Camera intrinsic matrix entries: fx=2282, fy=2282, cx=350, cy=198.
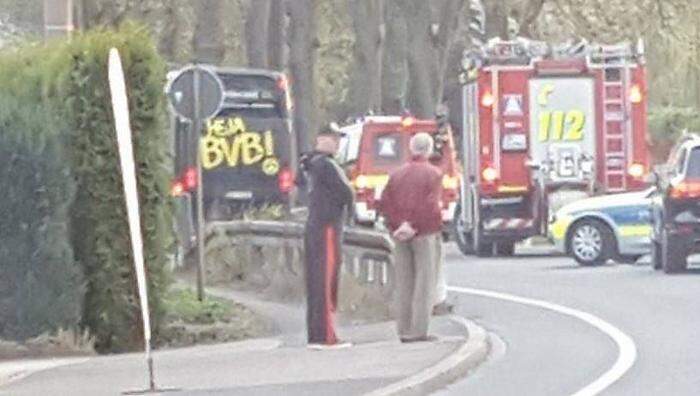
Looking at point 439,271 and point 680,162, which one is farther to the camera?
point 680,162

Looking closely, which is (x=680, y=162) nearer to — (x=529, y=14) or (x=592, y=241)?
(x=592, y=241)

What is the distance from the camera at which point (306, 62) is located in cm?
4341

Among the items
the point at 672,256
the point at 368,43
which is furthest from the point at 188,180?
the point at 368,43

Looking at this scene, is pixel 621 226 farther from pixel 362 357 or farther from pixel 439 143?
pixel 362 357

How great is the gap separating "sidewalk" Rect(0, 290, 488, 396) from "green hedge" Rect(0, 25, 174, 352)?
0.70 metres

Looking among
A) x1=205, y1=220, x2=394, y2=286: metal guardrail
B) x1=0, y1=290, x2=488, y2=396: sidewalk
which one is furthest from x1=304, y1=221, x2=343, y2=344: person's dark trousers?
x1=205, y1=220, x2=394, y2=286: metal guardrail

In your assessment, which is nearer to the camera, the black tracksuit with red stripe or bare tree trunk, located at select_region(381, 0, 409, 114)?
the black tracksuit with red stripe

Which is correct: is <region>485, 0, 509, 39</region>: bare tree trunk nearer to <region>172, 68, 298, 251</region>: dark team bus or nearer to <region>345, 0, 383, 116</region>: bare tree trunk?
<region>345, 0, 383, 116</region>: bare tree trunk

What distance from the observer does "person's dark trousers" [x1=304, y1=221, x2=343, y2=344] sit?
1994cm

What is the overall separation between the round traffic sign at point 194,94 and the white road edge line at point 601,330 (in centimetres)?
431

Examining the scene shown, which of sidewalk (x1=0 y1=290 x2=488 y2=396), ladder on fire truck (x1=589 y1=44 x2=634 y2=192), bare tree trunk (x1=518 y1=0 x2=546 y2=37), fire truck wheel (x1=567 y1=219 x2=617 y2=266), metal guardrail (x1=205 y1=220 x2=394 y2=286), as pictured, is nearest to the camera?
sidewalk (x1=0 y1=290 x2=488 y2=396)

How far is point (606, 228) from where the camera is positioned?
34.2 meters

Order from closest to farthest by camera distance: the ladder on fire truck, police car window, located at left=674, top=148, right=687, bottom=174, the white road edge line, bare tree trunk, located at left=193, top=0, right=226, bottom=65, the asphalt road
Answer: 1. the white road edge line
2. the asphalt road
3. police car window, located at left=674, top=148, right=687, bottom=174
4. bare tree trunk, located at left=193, top=0, right=226, bottom=65
5. the ladder on fire truck

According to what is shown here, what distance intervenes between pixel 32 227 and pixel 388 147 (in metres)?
21.3
